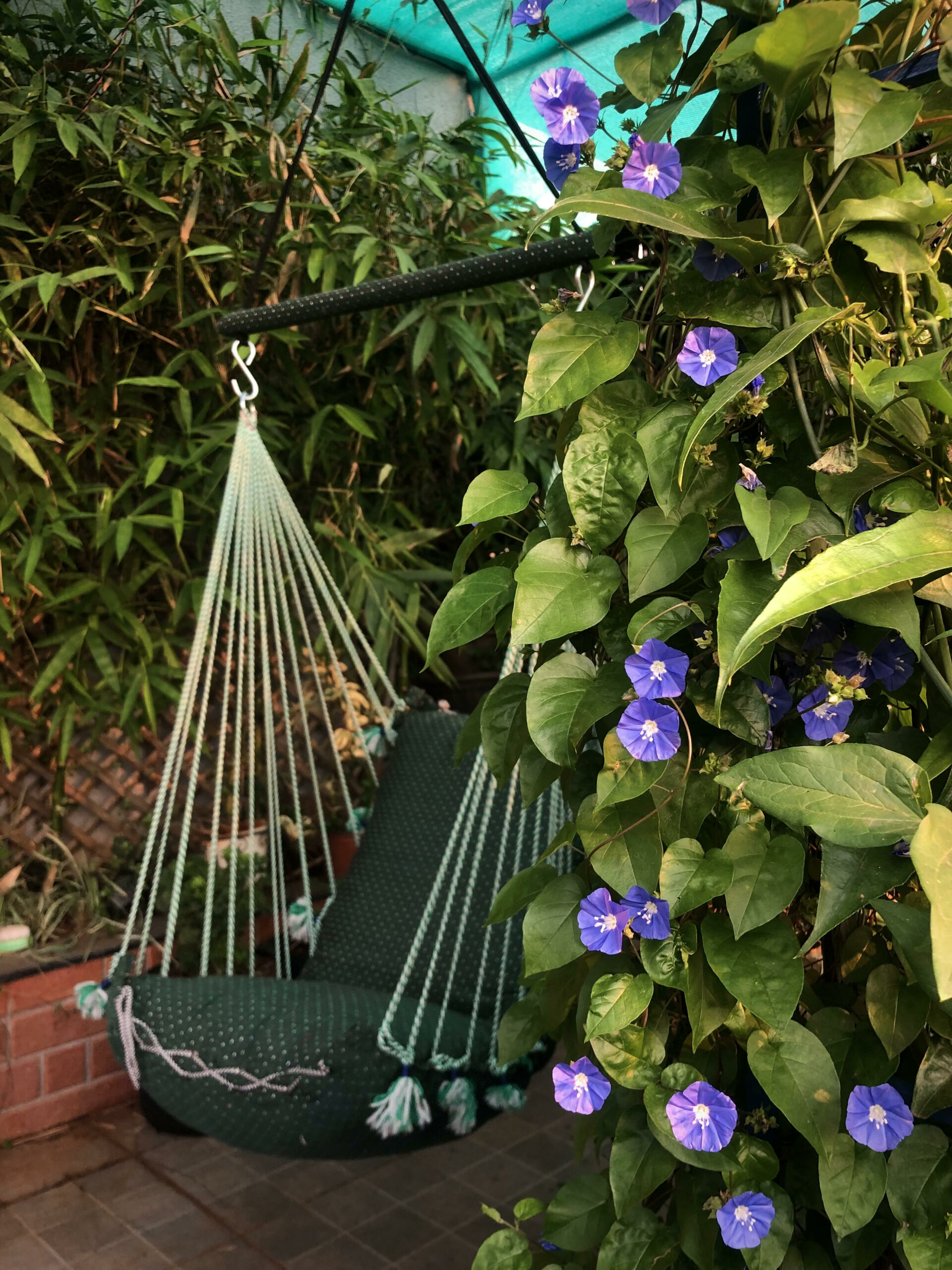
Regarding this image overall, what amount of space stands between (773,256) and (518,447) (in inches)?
74.2

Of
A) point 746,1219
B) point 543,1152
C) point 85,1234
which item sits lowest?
point 543,1152

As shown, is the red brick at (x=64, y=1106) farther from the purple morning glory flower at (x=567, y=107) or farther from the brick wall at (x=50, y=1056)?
the purple morning glory flower at (x=567, y=107)

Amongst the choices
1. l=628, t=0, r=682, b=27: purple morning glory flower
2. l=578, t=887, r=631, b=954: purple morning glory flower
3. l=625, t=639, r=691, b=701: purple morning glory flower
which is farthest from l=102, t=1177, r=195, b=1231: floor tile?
l=628, t=0, r=682, b=27: purple morning glory flower

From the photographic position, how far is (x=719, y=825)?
0.56 meters

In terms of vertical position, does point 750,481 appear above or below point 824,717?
above

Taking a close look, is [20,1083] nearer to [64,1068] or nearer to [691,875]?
[64,1068]

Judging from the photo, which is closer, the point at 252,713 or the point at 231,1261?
the point at 231,1261

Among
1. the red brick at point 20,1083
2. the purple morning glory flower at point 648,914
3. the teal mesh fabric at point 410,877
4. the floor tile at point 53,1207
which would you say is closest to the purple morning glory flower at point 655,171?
the purple morning glory flower at point 648,914

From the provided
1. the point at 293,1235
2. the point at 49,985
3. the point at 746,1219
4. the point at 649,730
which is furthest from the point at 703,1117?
the point at 49,985

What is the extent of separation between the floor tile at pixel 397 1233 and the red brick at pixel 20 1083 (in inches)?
28.0

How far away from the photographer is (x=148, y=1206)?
172cm

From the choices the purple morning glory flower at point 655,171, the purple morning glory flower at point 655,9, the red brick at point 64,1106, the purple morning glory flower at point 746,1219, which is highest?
the purple morning glory flower at point 655,9

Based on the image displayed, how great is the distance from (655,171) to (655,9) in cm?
9

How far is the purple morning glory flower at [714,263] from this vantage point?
530 mm
